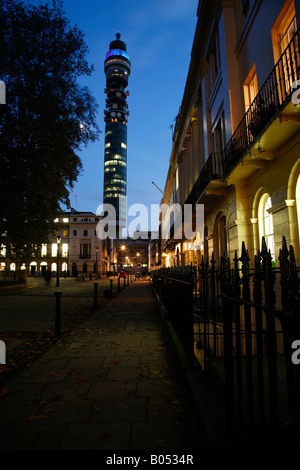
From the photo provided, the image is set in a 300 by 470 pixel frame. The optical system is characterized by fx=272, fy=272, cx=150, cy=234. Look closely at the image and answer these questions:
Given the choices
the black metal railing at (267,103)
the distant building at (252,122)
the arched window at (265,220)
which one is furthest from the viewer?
the arched window at (265,220)

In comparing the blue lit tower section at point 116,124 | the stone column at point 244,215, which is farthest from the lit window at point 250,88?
the blue lit tower section at point 116,124

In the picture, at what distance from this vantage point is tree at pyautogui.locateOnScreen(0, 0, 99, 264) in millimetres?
10484

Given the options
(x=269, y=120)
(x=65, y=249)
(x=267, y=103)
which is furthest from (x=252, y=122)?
(x=65, y=249)

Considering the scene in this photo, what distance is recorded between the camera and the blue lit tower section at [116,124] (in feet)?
438

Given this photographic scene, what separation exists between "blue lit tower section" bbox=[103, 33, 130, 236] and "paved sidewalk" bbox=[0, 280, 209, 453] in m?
131

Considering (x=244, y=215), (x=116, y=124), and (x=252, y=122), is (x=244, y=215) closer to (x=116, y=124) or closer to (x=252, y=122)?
(x=252, y=122)

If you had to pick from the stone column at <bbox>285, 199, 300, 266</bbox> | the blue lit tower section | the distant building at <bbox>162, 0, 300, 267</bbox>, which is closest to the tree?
the distant building at <bbox>162, 0, 300, 267</bbox>

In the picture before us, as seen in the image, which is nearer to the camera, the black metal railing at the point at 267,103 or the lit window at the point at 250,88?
the black metal railing at the point at 267,103

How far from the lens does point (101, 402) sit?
127 inches

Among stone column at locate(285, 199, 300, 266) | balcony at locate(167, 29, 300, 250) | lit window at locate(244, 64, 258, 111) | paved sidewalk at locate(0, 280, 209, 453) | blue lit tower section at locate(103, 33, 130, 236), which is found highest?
blue lit tower section at locate(103, 33, 130, 236)

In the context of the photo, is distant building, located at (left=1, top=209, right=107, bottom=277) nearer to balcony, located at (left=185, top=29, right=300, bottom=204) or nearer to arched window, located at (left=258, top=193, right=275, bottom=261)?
balcony, located at (left=185, top=29, right=300, bottom=204)

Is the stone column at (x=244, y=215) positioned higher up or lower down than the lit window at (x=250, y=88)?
lower down

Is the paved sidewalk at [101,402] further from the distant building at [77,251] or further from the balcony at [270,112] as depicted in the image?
the distant building at [77,251]

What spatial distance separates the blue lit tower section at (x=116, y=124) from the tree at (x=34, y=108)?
4861 inches
